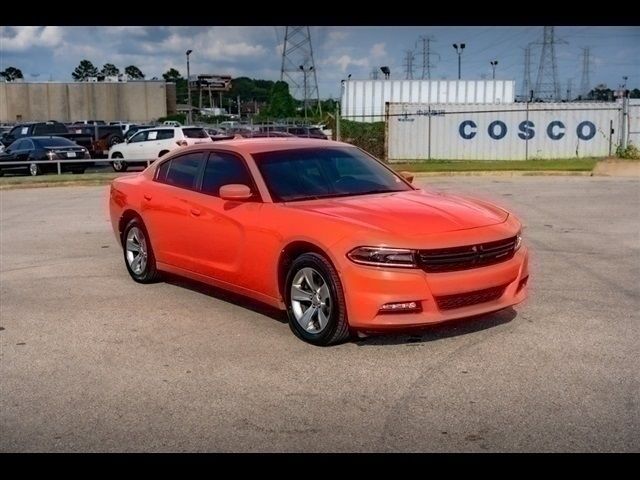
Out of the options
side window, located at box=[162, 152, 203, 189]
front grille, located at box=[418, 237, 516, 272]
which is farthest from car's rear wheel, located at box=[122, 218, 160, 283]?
front grille, located at box=[418, 237, 516, 272]

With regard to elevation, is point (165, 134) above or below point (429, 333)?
above

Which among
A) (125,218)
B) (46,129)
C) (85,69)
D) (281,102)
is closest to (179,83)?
(85,69)

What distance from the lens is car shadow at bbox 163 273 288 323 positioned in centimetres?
689

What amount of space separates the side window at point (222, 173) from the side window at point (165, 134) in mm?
22731

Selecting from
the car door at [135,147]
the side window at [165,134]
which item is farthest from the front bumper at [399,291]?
the car door at [135,147]

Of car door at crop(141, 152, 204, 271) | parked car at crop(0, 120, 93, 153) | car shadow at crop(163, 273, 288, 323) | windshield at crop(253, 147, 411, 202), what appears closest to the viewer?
windshield at crop(253, 147, 411, 202)

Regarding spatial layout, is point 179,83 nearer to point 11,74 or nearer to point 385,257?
point 11,74

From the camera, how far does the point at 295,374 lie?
17.4ft

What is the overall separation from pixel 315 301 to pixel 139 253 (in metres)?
3.08

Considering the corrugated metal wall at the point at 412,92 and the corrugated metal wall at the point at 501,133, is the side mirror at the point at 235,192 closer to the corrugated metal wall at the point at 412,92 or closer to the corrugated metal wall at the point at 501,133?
the corrugated metal wall at the point at 501,133

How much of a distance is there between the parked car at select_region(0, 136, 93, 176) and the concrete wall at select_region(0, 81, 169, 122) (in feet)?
212

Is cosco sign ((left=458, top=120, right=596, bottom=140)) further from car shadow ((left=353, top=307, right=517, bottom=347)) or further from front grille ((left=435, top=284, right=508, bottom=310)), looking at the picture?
front grille ((left=435, top=284, right=508, bottom=310))
